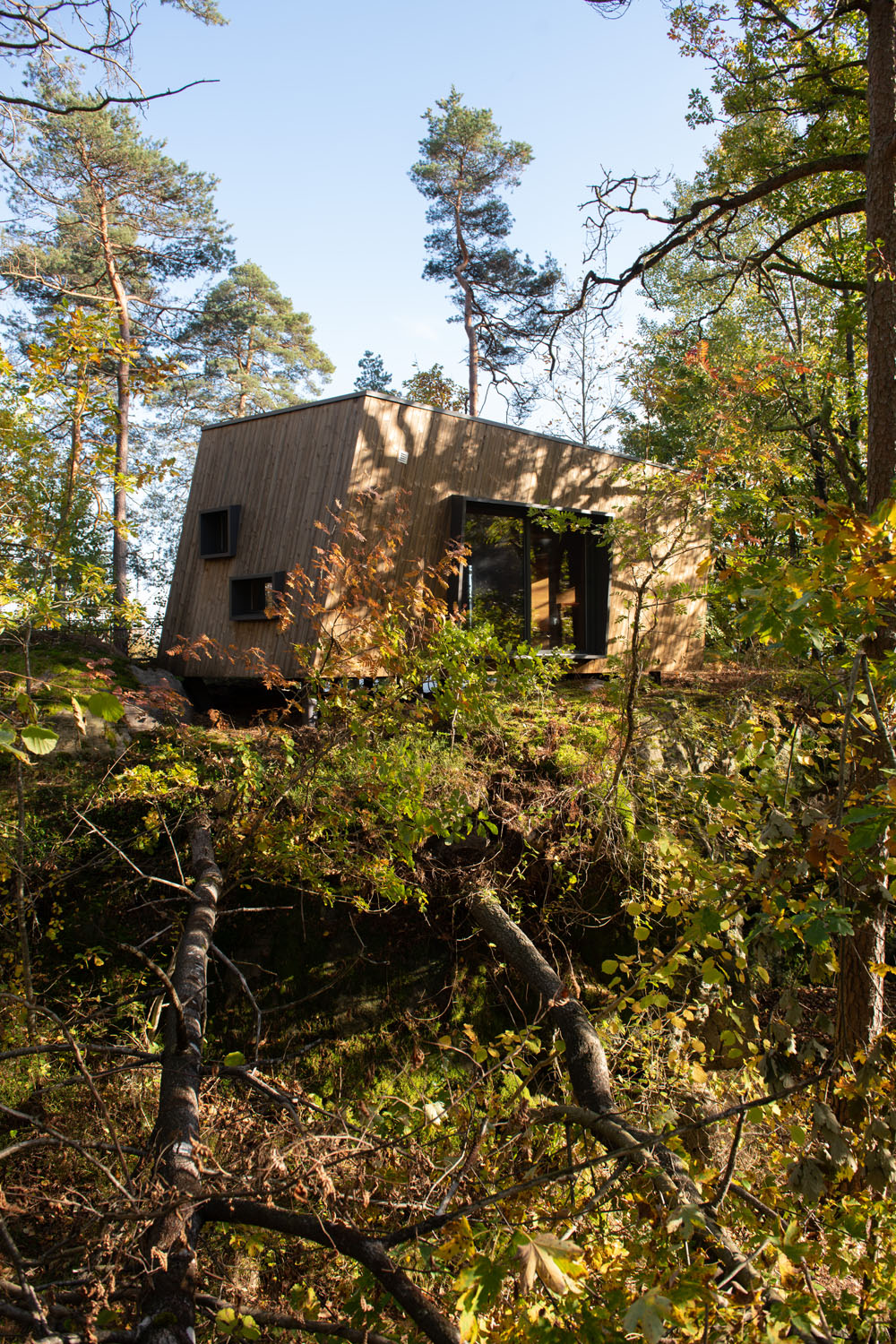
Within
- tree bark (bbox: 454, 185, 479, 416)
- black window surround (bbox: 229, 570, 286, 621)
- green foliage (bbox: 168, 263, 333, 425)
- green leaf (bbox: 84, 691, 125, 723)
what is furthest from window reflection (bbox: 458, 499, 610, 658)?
green foliage (bbox: 168, 263, 333, 425)

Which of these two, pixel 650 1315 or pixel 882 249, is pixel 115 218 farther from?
pixel 650 1315

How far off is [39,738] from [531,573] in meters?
8.76

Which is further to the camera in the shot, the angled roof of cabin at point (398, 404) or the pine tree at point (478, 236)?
the pine tree at point (478, 236)

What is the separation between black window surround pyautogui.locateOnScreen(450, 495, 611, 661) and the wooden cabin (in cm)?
2

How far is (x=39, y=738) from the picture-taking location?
1562 millimetres

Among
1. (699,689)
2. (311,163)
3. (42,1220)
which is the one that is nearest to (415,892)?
(42,1220)

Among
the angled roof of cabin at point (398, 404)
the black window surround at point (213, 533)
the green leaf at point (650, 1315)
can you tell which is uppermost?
the angled roof of cabin at point (398, 404)

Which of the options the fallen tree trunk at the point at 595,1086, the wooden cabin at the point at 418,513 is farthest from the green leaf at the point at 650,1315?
the wooden cabin at the point at 418,513

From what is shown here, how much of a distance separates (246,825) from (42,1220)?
2519 mm

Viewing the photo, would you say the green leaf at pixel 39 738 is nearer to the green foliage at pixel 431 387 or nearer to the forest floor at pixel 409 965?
the forest floor at pixel 409 965

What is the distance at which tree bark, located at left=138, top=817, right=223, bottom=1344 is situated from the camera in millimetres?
2309

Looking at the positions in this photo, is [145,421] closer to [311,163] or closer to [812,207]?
[311,163]

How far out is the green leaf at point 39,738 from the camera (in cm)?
153

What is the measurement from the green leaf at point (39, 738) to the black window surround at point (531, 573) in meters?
7.36
